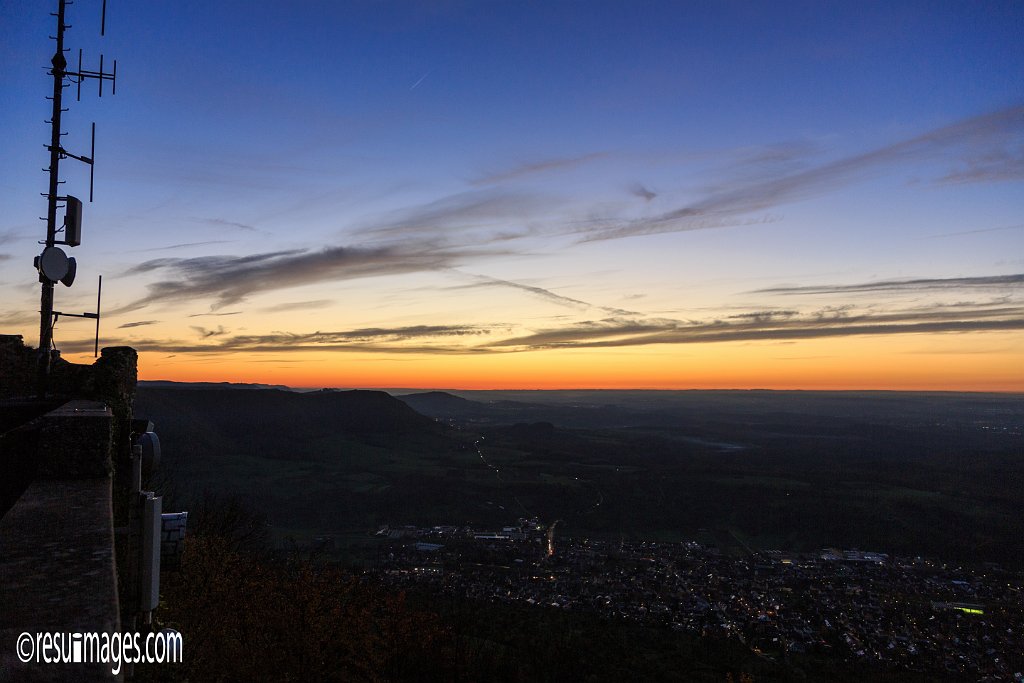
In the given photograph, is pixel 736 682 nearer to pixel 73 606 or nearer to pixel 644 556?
pixel 73 606

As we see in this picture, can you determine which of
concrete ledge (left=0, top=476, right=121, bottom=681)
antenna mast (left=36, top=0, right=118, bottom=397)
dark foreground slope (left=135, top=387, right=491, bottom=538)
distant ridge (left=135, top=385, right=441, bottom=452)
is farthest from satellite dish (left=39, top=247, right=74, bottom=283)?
distant ridge (left=135, top=385, right=441, bottom=452)

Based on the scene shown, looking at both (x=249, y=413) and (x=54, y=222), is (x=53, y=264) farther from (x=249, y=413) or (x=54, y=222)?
(x=249, y=413)

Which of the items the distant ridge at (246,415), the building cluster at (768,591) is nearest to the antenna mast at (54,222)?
the building cluster at (768,591)

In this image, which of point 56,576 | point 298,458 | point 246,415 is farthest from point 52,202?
point 246,415

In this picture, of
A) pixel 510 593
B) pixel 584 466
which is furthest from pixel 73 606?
pixel 584 466

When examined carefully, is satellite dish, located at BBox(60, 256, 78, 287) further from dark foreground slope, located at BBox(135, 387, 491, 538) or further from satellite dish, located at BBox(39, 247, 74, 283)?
dark foreground slope, located at BBox(135, 387, 491, 538)

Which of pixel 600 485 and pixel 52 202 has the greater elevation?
pixel 52 202
